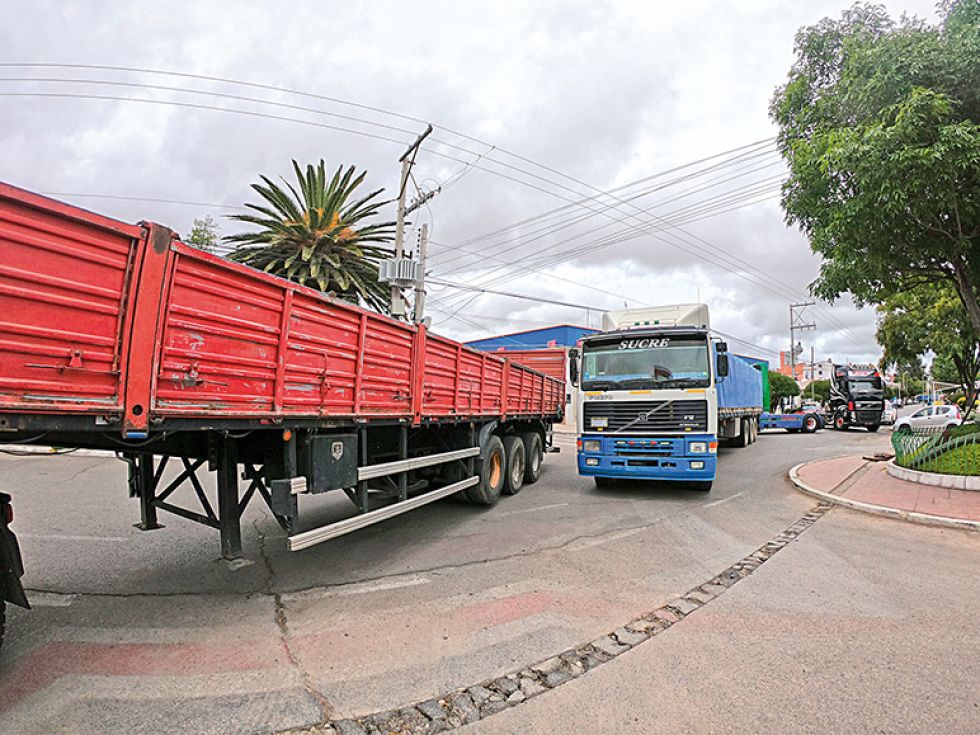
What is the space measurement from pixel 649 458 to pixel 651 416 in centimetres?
70

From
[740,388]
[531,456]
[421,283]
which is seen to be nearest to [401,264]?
[421,283]

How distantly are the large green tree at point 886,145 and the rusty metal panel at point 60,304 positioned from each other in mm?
9200

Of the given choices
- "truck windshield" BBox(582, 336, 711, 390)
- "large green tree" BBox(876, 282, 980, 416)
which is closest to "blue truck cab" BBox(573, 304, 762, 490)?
"truck windshield" BBox(582, 336, 711, 390)

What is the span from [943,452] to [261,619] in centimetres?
1190

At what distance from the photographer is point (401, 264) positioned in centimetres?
1556

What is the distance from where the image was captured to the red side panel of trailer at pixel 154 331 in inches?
107

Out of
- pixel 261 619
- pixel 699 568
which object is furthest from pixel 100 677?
pixel 699 568

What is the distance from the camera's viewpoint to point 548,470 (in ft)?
42.3

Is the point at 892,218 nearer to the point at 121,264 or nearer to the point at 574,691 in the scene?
the point at 574,691

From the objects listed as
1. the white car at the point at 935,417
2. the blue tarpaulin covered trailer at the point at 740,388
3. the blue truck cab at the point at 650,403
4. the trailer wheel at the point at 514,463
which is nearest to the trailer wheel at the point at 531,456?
the trailer wheel at the point at 514,463

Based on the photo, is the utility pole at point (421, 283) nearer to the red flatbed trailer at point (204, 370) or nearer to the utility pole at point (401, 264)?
the utility pole at point (401, 264)

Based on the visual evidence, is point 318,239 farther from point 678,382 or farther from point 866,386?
point 866,386

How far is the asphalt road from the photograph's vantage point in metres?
3.01

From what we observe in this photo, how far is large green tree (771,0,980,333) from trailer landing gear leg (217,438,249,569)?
8.98 meters
